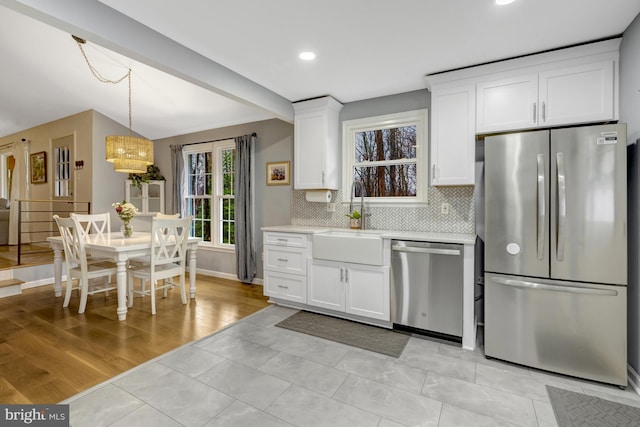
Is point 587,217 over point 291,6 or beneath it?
beneath

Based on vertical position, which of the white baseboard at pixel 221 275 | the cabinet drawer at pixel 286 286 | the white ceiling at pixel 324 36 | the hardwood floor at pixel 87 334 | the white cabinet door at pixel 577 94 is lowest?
the hardwood floor at pixel 87 334

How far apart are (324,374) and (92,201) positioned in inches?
209

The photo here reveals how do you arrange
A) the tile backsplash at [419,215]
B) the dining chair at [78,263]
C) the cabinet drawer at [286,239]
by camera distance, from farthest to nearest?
the cabinet drawer at [286,239] < the dining chair at [78,263] < the tile backsplash at [419,215]

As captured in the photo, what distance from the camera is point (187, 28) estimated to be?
7.66 feet

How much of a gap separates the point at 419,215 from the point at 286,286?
1.73 metres

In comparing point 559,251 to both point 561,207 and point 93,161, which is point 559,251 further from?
point 93,161

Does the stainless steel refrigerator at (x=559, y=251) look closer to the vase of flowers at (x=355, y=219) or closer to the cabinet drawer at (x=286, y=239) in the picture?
the vase of flowers at (x=355, y=219)

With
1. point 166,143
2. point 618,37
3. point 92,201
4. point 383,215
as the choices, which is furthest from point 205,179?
point 618,37

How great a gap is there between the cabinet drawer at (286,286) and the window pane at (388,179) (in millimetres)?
1293

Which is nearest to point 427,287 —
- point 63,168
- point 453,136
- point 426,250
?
point 426,250

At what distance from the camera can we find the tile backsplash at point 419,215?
3186mm

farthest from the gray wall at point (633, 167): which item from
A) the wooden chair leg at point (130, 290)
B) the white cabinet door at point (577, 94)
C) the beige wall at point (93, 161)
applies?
the beige wall at point (93, 161)

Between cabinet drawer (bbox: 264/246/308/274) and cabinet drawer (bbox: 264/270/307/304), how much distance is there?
71mm

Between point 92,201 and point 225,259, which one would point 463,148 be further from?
point 92,201
